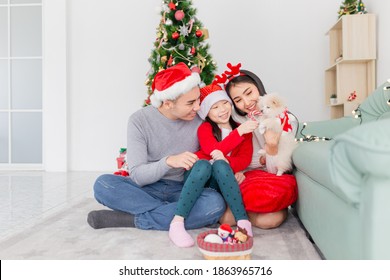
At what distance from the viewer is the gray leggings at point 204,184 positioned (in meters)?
1.71

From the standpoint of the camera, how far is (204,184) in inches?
68.5

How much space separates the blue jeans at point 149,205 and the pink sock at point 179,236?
0.44ft

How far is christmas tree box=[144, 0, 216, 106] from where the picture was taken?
11.3 ft

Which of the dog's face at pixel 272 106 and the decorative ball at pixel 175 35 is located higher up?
the decorative ball at pixel 175 35

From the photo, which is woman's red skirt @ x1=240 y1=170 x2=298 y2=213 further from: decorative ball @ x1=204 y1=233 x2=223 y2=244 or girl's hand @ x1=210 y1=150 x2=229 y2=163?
decorative ball @ x1=204 y1=233 x2=223 y2=244

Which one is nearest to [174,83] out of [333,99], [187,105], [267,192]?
[187,105]

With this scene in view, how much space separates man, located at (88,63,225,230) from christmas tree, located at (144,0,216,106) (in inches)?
60.5

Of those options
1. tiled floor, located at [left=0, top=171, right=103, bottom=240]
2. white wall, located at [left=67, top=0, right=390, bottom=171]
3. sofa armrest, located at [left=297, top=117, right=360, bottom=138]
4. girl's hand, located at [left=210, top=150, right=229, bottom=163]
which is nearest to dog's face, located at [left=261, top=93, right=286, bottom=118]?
girl's hand, located at [left=210, top=150, right=229, bottom=163]

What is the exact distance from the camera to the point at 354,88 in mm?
3568

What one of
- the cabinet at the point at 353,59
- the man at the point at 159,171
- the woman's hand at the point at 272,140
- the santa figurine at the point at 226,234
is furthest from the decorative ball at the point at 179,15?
the santa figurine at the point at 226,234

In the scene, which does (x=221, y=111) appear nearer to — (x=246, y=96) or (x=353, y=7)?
(x=246, y=96)

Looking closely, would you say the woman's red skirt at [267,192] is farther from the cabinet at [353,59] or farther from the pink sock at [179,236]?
the cabinet at [353,59]

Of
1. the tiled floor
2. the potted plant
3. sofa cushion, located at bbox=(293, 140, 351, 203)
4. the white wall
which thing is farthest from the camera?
the white wall
